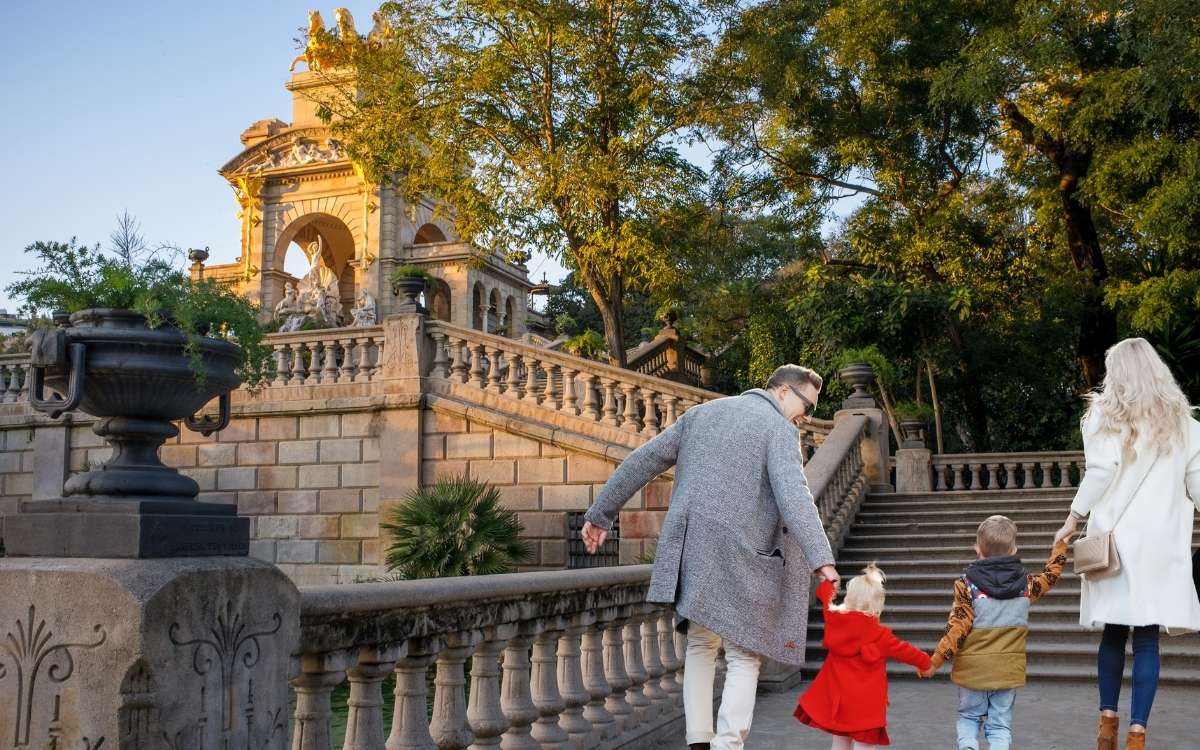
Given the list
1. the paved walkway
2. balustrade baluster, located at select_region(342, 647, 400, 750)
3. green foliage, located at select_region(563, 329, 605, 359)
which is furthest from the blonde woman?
green foliage, located at select_region(563, 329, 605, 359)

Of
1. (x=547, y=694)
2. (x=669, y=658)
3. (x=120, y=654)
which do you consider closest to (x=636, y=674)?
(x=669, y=658)

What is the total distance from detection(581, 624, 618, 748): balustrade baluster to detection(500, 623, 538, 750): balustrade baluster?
611mm

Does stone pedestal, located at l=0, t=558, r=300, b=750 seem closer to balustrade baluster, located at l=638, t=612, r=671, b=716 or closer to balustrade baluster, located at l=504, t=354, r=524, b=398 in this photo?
balustrade baluster, located at l=638, t=612, r=671, b=716

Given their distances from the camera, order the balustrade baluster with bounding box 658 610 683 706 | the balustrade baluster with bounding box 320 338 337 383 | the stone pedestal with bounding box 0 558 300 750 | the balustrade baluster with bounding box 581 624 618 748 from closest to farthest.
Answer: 1. the stone pedestal with bounding box 0 558 300 750
2. the balustrade baluster with bounding box 581 624 618 748
3. the balustrade baluster with bounding box 658 610 683 706
4. the balustrade baluster with bounding box 320 338 337 383

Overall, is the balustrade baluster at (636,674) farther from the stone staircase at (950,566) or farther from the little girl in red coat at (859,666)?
the stone staircase at (950,566)

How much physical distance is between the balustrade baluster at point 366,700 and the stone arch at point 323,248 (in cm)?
3229

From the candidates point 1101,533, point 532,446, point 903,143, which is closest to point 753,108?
point 903,143

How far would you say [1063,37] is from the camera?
15.7 meters

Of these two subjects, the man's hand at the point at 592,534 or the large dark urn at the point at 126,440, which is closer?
the large dark urn at the point at 126,440

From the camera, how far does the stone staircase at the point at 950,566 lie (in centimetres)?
870

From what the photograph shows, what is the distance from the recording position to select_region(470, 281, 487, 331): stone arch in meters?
35.1

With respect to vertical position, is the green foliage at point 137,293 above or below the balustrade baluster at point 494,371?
below

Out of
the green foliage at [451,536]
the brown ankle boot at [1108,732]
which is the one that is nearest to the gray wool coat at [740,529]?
the brown ankle boot at [1108,732]

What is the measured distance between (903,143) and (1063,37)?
388 cm
